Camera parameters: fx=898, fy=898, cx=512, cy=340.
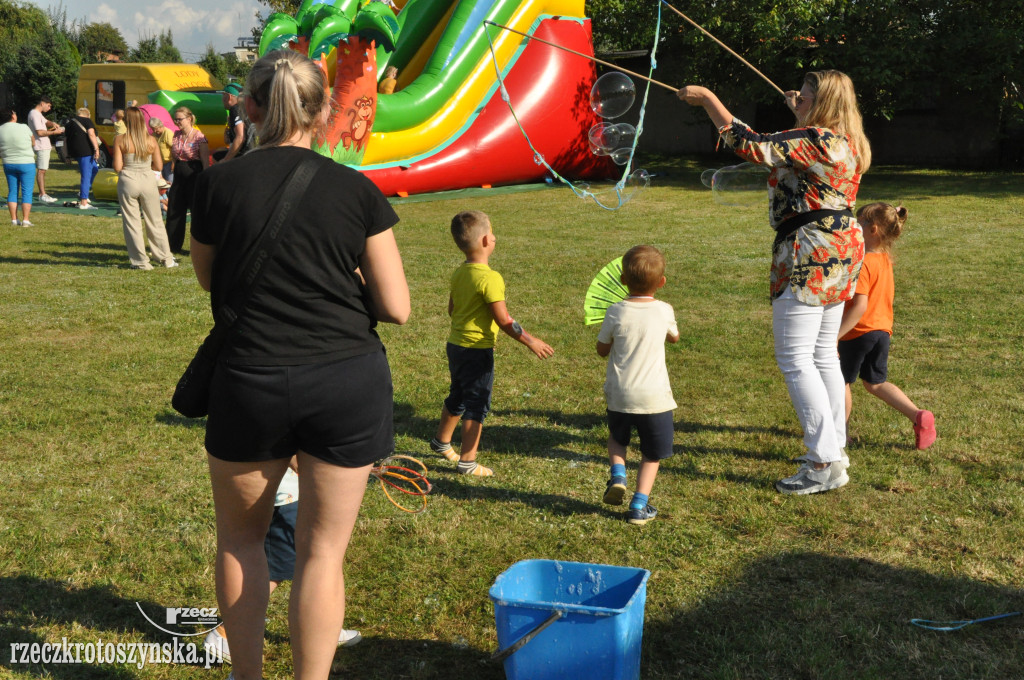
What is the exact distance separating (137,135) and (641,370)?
323 inches

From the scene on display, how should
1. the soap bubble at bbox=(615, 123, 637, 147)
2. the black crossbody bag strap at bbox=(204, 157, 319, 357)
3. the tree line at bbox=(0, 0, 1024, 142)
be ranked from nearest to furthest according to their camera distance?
the black crossbody bag strap at bbox=(204, 157, 319, 357)
the soap bubble at bbox=(615, 123, 637, 147)
the tree line at bbox=(0, 0, 1024, 142)

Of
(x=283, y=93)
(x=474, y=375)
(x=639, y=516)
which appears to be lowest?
(x=639, y=516)

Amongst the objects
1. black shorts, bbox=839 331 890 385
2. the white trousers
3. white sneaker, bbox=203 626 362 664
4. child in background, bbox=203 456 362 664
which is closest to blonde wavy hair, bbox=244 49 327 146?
child in background, bbox=203 456 362 664

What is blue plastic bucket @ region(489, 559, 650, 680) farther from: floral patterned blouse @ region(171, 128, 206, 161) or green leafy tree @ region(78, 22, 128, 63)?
green leafy tree @ region(78, 22, 128, 63)

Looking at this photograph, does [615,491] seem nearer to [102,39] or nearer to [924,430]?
[924,430]

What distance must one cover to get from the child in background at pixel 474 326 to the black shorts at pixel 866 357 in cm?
178

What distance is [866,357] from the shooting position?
5164mm

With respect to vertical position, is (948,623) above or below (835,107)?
below

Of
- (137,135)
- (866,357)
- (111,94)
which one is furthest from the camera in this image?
(111,94)

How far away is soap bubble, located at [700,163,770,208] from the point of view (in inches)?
239

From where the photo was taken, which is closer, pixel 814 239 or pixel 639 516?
pixel 639 516

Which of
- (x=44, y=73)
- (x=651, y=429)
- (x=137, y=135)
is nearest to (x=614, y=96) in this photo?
(x=651, y=429)

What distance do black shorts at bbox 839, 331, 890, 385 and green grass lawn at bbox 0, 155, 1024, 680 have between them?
1.23 feet

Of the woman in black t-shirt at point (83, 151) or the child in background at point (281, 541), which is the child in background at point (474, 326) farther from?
the woman in black t-shirt at point (83, 151)
